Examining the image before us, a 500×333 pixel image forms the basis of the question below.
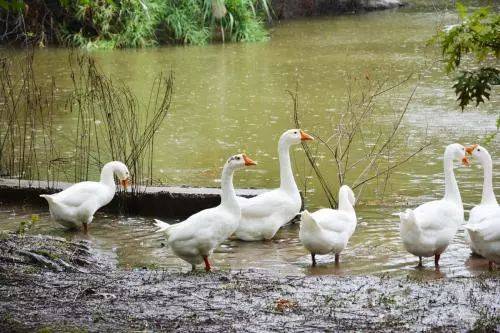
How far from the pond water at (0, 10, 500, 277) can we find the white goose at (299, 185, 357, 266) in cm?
20

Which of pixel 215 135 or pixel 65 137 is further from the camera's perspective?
pixel 215 135

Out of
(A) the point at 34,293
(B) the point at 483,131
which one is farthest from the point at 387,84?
(A) the point at 34,293

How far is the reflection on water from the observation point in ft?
25.3

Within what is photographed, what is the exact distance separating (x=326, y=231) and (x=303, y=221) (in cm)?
22

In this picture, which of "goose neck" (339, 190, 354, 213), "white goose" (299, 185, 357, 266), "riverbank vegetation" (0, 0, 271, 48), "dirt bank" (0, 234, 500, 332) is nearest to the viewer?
"dirt bank" (0, 234, 500, 332)

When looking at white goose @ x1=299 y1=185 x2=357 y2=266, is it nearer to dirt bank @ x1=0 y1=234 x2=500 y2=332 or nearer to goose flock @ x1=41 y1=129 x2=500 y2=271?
goose flock @ x1=41 y1=129 x2=500 y2=271

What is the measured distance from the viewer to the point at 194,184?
437 inches

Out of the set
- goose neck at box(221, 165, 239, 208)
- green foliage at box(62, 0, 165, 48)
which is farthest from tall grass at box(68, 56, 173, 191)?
green foliage at box(62, 0, 165, 48)

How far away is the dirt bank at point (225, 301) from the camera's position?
209 inches

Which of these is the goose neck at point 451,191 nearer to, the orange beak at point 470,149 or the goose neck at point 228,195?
the orange beak at point 470,149

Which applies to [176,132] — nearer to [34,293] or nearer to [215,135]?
[215,135]

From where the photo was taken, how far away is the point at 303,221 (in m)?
7.73

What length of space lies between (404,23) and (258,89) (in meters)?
9.77

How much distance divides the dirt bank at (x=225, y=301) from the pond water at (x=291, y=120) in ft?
3.68
